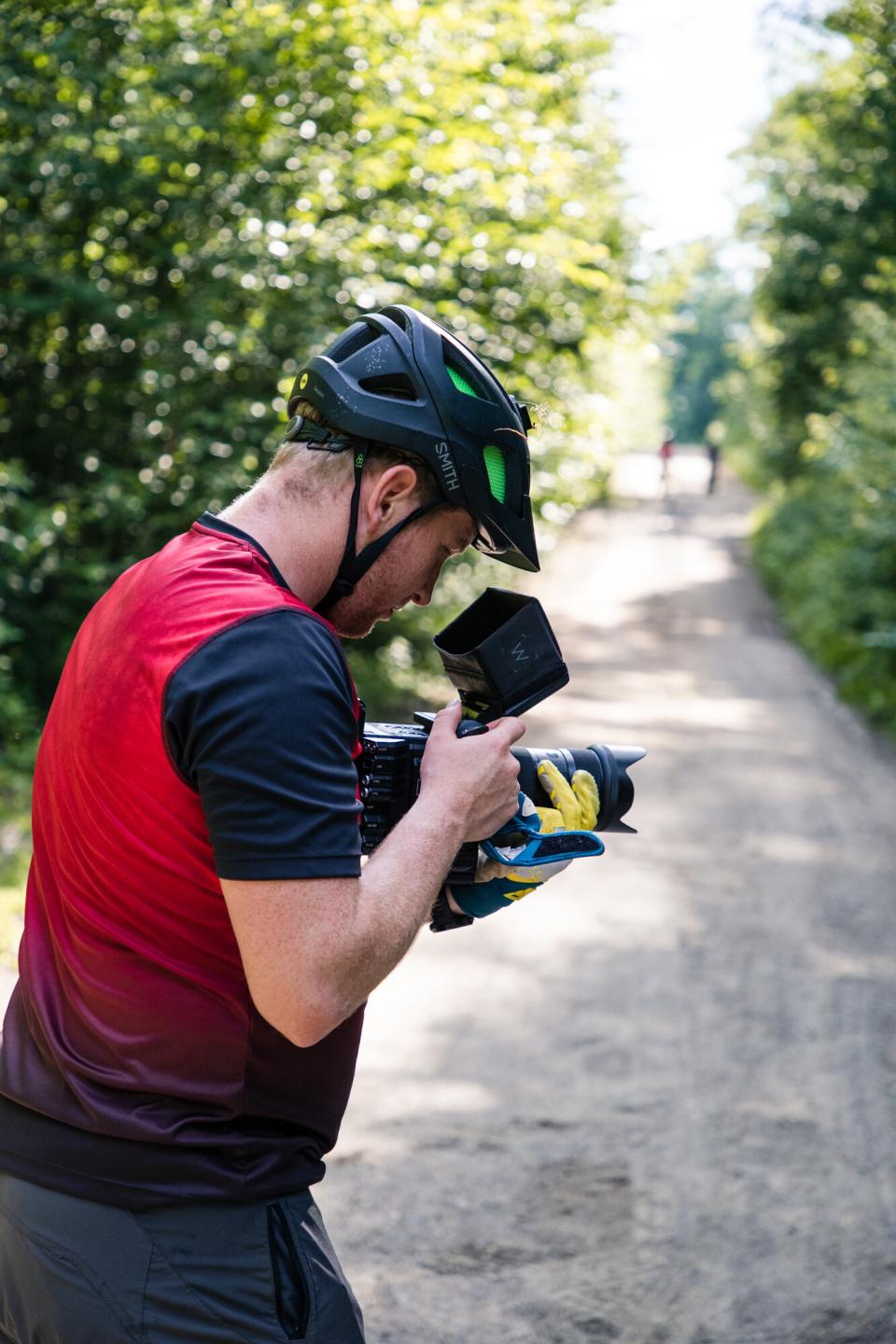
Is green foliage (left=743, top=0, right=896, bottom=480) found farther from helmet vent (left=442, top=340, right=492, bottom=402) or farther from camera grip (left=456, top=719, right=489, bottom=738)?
camera grip (left=456, top=719, right=489, bottom=738)

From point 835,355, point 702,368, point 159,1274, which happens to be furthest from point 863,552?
point 702,368

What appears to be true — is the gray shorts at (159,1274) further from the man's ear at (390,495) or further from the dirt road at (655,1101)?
the dirt road at (655,1101)

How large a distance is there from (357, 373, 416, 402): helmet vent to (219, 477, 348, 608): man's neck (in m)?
0.19

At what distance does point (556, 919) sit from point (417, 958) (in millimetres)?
1049

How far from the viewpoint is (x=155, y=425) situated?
903 cm

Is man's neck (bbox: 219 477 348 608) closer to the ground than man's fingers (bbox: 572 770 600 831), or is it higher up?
higher up

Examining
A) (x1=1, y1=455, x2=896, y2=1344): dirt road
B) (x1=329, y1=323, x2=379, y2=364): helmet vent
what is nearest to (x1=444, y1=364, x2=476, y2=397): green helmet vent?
(x1=329, y1=323, x2=379, y2=364): helmet vent

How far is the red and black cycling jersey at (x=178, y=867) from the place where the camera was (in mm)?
1540

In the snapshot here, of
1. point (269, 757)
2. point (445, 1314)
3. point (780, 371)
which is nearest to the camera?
point (269, 757)

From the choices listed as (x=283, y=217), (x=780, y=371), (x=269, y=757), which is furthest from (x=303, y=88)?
(x=780, y=371)

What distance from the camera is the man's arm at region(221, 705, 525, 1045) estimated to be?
155cm

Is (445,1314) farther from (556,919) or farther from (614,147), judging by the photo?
(614,147)

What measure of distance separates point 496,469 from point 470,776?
18.5 inches

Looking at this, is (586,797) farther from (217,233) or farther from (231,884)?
(217,233)
